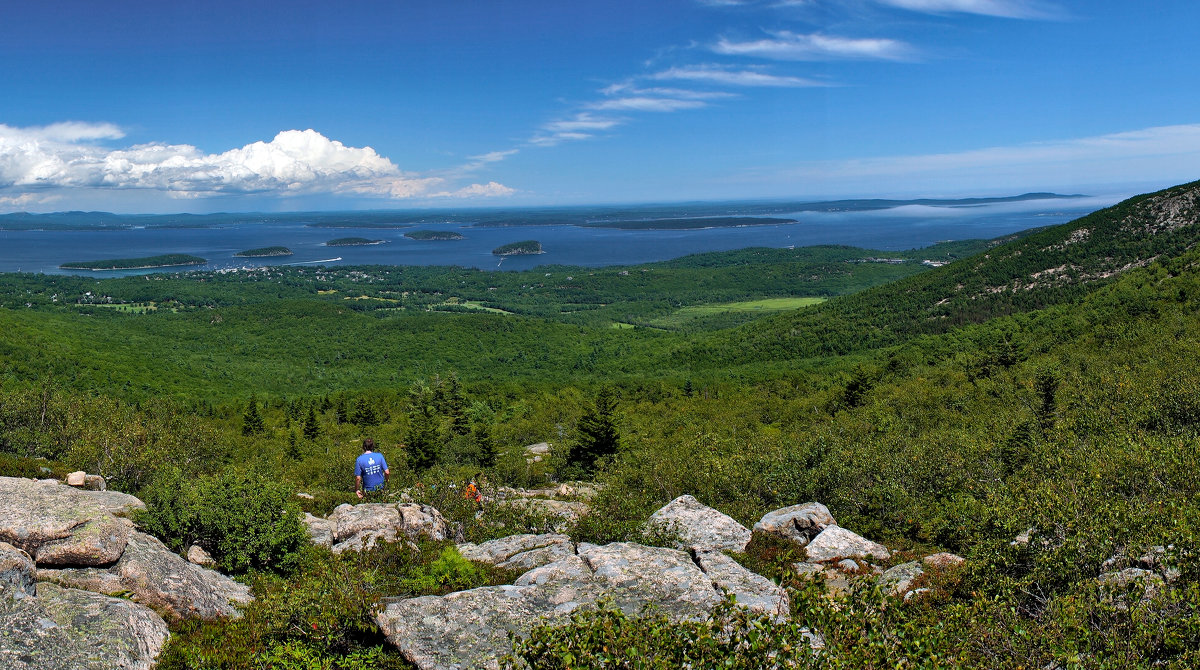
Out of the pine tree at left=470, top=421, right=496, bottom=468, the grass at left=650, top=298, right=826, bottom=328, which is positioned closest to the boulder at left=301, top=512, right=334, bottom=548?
the pine tree at left=470, top=421, right=496, bottom=468

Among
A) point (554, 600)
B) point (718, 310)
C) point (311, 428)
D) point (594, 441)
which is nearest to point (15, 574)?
point (554, 600)

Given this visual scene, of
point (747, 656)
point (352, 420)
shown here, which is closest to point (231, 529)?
point (747, 656)

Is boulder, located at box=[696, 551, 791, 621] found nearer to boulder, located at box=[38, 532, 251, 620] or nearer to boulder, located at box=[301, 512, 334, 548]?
boulder, located at box=[38, 532, 251, 620]

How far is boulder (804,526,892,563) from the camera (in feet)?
51.8

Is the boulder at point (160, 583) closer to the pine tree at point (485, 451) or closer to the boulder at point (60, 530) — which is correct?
the boulder at point (60, 530)

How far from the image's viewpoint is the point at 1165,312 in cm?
6381

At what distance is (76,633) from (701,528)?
45.5ft

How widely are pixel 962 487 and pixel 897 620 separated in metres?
17.5

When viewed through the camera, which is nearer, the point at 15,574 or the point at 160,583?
the point at 15,574

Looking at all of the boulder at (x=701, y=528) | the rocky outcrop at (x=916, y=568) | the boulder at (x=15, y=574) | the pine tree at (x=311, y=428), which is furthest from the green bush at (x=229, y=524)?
the pine tree at (x=311, y=428)

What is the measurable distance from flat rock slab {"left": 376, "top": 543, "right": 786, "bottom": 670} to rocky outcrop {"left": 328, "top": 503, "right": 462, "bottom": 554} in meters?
5.68

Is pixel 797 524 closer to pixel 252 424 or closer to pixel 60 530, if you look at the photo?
pixel 60 530

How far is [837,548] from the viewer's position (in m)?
16.1

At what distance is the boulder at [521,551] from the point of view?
14.4 metres
